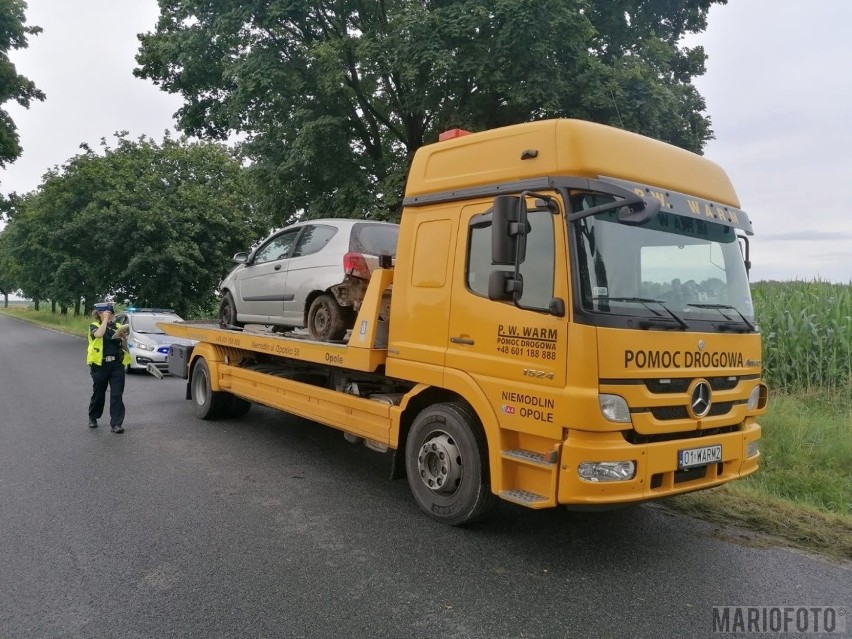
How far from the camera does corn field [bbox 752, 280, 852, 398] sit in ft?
26.8

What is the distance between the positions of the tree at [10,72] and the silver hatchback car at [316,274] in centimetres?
2029

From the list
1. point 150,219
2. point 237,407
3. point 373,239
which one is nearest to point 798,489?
point 373,239

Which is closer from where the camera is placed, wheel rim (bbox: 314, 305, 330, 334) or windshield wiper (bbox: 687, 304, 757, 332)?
windshield wiper (bbox: 687, 304, 757, 332)

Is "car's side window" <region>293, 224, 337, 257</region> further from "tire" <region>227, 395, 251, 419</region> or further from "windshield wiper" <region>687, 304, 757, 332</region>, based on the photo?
"windshield wiper" <region>687, 304, 757, 332</region>

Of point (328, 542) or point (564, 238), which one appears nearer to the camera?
point (564, 238)

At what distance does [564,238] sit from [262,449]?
186 inches

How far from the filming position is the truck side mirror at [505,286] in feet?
13.4

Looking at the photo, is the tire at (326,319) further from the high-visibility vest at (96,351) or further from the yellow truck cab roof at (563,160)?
the high-visibility vest at (96,351)

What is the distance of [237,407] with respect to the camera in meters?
8.98

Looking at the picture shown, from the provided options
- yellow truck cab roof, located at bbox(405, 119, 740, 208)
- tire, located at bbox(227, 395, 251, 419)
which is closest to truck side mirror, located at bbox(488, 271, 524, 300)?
yellow truck cab roof, located at bbox(405, 119, 740, 208)

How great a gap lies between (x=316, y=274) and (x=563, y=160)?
3382 millimetres

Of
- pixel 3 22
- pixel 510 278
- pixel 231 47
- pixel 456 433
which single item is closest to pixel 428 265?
pixel 510 278

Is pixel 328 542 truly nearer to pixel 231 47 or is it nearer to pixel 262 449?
pixel 262 449

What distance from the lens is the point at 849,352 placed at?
26.6 feet
